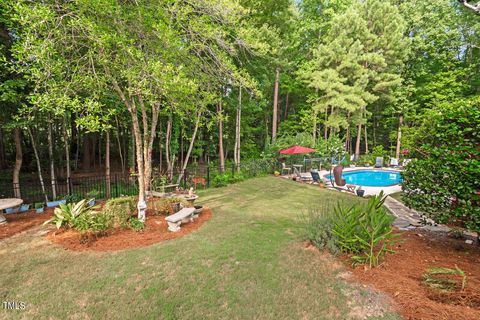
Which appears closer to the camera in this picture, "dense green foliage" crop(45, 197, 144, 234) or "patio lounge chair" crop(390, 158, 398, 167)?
"dense green foliage" crop(45, 197, 144, 234)

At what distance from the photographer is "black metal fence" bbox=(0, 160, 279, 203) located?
9359mm

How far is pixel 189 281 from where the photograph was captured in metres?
3.42

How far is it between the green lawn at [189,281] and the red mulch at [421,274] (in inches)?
15.2

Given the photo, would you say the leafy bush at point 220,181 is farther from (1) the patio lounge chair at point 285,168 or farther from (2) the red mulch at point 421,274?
(2) the red mulch at point 421,274

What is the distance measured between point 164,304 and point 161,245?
180 cm

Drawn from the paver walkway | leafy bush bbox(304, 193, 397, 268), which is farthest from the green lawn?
the paver walkway

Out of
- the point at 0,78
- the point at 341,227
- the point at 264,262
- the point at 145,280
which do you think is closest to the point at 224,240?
the point at 264,262

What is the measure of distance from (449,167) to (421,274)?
1.96 m

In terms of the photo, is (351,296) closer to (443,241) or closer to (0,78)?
(443,241)

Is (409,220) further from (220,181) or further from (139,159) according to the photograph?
(220,181)

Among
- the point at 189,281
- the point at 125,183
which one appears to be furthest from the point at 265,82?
the point at 189,281

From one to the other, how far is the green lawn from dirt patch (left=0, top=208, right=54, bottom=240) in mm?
552

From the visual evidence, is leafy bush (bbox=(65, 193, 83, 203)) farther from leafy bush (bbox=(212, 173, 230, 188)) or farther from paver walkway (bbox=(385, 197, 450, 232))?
paver walkway (bbox=(385, 197, 450, 232))

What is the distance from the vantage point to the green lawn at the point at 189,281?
9.21 feet
